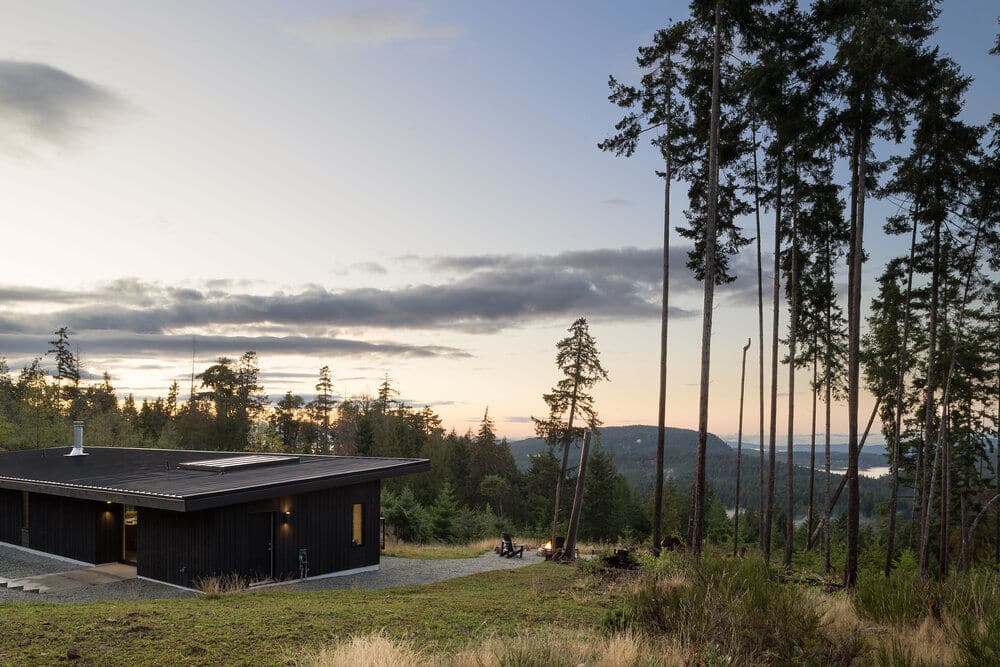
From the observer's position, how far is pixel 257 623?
9.05m

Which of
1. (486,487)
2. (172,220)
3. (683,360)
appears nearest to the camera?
(683,360)

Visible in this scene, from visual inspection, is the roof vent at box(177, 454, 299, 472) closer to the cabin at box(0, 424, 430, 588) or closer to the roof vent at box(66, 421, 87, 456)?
the cabin at box(0, 424, 430, 588)

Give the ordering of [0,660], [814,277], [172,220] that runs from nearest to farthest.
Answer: [0,660] < [172,220] < [814,277]

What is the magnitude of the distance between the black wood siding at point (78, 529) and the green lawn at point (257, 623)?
802cm

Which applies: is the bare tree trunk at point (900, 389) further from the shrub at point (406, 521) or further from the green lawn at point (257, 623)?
the shrub at point (406, 521)

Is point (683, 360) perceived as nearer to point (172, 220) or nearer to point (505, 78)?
point (505, 78)

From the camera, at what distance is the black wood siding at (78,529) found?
18.6 meters

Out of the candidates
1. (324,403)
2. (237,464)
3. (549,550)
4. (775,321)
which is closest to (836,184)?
(775,321)

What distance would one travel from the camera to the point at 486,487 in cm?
6334

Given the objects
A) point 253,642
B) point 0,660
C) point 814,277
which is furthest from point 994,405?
point 0,660

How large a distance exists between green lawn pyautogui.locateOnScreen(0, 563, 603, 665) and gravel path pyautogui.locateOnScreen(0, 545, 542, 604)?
10.4ft

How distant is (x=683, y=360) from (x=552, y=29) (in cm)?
1083

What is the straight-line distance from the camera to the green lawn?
748cm

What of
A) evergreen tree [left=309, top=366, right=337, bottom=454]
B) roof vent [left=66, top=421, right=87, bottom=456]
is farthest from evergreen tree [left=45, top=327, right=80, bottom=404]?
roof vent [left=66, top=421, right=87, bottom=456]
